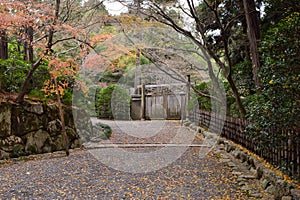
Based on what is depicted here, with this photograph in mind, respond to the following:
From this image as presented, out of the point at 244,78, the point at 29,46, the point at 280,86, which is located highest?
the point at 29,46

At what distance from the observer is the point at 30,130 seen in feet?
15.5

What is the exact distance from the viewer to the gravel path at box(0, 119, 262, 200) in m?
2.86

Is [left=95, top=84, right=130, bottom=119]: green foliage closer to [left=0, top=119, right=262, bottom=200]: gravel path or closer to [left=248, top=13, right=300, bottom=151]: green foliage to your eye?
[left=0, top=119, right=262, bottom=200]: gravel path

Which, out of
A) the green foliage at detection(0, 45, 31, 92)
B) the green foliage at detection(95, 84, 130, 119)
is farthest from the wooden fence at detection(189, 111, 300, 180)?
the green foliage at detection(95, 84, 130, 119)

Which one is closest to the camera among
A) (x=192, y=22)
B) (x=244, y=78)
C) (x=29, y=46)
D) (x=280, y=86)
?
(x=280, y=86)

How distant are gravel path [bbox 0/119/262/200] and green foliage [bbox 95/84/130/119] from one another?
19.6 ft

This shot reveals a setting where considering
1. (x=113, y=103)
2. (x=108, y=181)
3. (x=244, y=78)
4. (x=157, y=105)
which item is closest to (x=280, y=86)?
(x=108, y=181)

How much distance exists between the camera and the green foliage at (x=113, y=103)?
10289 mm

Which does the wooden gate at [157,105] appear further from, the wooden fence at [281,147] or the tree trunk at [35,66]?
the tree trunk at [35,66]

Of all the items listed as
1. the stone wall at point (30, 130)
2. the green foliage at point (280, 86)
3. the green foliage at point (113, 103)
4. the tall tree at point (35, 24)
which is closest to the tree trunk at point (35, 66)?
the tall tree at point (35, 24)

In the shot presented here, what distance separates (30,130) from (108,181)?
220 cm

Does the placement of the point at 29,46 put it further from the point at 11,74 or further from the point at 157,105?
the point at 157,105

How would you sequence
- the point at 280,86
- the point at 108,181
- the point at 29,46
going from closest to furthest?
1. the point at 280,86
2. the point at 108,181
3. the point at 29,46

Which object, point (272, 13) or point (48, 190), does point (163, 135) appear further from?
point (48, 190)
